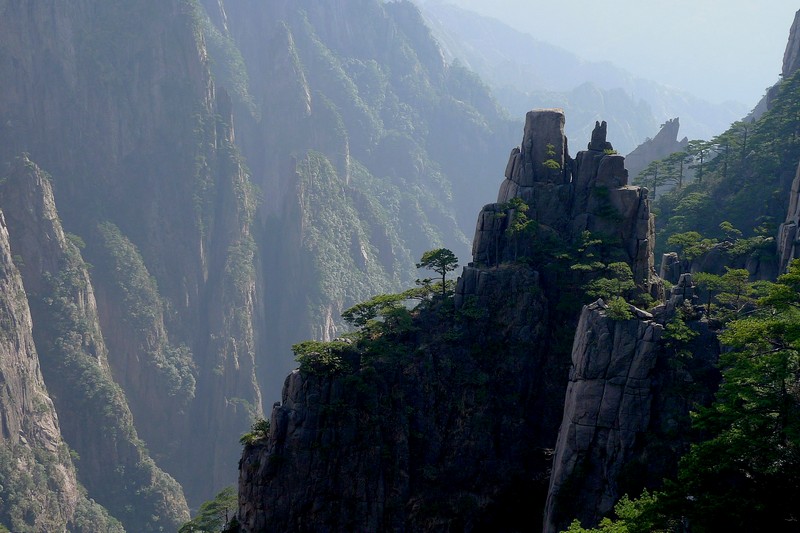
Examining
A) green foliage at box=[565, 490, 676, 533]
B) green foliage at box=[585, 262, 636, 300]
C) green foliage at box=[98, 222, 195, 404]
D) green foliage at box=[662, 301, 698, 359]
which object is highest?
green foliage at box=[98, 222, 195, 404]

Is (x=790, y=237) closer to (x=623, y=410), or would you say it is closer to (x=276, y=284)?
(x=623, y=410)

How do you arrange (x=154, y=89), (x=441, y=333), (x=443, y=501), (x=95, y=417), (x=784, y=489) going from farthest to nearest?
1. (x=154, y=89)
2. (x=95, y=417)
3. (x=441, y=333)
4. (x=443, y=501)
5. (x=784, y=489)

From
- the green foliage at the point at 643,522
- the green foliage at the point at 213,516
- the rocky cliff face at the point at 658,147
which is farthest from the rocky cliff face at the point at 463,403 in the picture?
the rocky cliff face at the point at 658,147

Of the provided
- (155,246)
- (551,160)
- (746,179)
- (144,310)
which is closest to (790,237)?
(551,160)

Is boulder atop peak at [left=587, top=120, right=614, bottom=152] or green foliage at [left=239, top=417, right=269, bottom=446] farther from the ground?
boulder atop peak at [left=587, top=120, right=614, bottom=152]

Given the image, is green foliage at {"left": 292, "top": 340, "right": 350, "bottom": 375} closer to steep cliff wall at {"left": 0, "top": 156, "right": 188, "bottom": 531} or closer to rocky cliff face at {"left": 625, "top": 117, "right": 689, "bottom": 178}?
steep cliff wall at {"left": 0, "top": 156, "right": 188, "bottom": 531}

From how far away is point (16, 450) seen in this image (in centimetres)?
8388

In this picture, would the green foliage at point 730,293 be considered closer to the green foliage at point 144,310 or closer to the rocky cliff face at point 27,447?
→ the rocky cliff face at point 27,447

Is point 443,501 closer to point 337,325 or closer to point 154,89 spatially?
point 337,325

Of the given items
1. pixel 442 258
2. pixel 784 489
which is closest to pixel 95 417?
pixel 442 258

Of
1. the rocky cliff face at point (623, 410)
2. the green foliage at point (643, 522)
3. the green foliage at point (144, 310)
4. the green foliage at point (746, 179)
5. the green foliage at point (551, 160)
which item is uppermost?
the green foliage at point (144, 310)

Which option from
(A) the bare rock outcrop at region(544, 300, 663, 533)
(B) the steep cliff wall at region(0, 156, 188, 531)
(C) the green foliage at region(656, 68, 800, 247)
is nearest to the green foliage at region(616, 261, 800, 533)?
(A) the bare rock outcrop at region(544, 300, 663, 533)

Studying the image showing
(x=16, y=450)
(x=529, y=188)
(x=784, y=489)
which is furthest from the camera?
(x=16, y=450)

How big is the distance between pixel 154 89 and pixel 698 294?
107m
